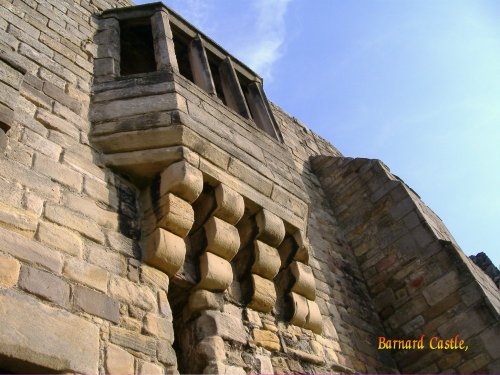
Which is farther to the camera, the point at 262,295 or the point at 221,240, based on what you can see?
the point at 262,295

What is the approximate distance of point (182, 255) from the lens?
3.35m

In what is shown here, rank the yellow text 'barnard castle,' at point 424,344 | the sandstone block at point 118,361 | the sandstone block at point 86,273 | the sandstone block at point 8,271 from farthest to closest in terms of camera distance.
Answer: the yellow text 'barnard castle,' at point 424,344, the sandstone block at point 86,273, the sandstone block at point 118,361, the sandstone block at point 8,271

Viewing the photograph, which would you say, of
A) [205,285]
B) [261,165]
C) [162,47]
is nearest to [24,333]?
[205,285]

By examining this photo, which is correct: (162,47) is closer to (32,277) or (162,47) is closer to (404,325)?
(32,277)

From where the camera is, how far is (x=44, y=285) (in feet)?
8.27

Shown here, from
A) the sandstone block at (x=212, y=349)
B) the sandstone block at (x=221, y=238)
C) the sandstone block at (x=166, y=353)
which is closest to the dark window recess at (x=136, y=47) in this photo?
the sandstone block at (x=221, y=238)

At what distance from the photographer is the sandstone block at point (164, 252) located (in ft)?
10.7

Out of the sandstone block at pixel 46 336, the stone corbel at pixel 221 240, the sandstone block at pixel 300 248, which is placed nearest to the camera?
the sandstone block at pixel 46 336

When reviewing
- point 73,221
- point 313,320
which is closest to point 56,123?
point 73,221

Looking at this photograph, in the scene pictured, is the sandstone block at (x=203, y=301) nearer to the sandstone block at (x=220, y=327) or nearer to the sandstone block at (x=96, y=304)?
the sandstone block at (x=220, y=327)

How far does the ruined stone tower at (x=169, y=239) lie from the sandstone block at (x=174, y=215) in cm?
1

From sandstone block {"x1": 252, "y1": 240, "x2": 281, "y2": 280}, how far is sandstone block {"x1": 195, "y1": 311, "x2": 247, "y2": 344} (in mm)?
559

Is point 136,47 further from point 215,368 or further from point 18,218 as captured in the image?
point 215,368

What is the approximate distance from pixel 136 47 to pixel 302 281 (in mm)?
3443
